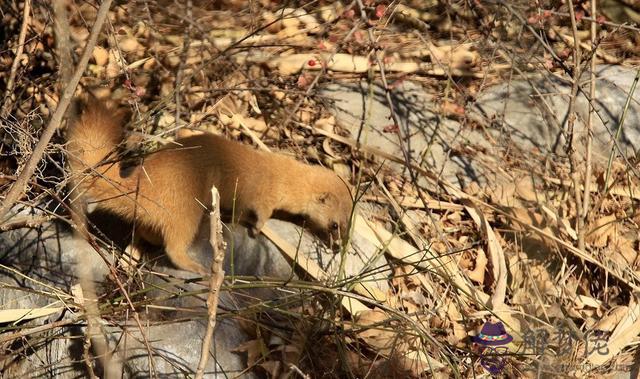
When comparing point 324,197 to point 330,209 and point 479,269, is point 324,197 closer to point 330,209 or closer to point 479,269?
point 330,209

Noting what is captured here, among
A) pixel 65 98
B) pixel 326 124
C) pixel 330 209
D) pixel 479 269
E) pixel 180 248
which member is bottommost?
pixel 479 269

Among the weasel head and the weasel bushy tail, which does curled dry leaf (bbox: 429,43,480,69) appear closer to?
the weasel head

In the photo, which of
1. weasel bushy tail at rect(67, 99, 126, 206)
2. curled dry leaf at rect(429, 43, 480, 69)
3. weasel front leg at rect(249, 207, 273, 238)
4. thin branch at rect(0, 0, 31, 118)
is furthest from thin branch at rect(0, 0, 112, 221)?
curled dry leaf at rect(429, 43, 480, 69)

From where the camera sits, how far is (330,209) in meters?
4.33

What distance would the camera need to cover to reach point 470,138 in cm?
496

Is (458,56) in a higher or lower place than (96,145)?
lower

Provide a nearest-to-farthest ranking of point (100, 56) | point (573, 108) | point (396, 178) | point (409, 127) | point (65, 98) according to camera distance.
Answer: point (65, 98), point (573, 108), point (396, 178), point (100, 56), point (409, 127)

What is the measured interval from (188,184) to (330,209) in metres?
0.88

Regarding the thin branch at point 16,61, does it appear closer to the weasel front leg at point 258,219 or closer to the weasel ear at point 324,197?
the weasel front leg at point 258,219

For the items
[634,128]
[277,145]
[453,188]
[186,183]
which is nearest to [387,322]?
[186,183]

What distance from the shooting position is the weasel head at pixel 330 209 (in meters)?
4.30

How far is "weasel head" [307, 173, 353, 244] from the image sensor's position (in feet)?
14.1

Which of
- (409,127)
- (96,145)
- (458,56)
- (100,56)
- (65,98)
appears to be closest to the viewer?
(65,98)

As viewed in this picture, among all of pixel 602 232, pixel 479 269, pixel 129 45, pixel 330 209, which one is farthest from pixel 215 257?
pixel 129 45
